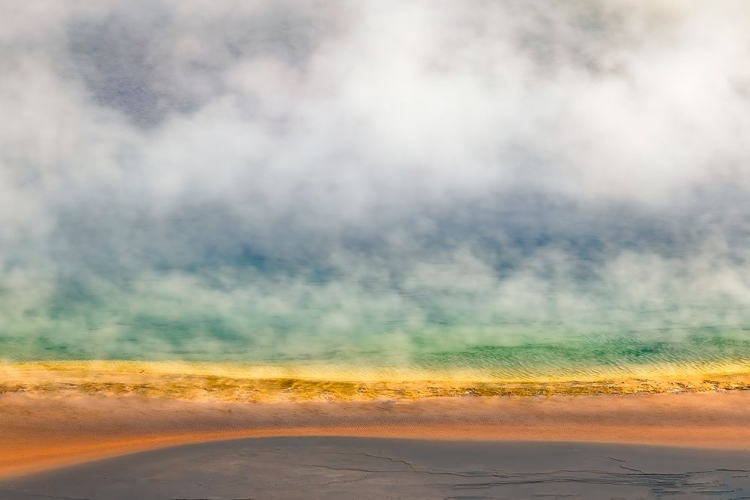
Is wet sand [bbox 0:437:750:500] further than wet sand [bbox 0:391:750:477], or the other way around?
wet sand [bbox 0:391:750:477]

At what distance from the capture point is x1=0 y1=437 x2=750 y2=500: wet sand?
7473 millimetres

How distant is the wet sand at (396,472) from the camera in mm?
7473

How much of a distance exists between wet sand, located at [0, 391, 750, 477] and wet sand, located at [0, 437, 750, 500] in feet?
0.52

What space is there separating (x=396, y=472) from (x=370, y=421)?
0.77 meters

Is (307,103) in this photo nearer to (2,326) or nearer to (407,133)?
(407,133)

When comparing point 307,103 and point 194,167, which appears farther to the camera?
point 307,103

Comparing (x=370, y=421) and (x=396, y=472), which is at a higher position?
(x=370, y=421)

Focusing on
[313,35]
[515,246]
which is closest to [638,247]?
[515,246]

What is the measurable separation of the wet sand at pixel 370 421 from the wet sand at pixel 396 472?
0.52ft

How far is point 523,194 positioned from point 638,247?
2.00 meters

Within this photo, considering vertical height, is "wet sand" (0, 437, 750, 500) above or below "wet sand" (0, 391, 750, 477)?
below

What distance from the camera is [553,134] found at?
14.0 meters

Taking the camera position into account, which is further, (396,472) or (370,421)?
(370,421)

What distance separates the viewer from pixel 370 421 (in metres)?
8.36
